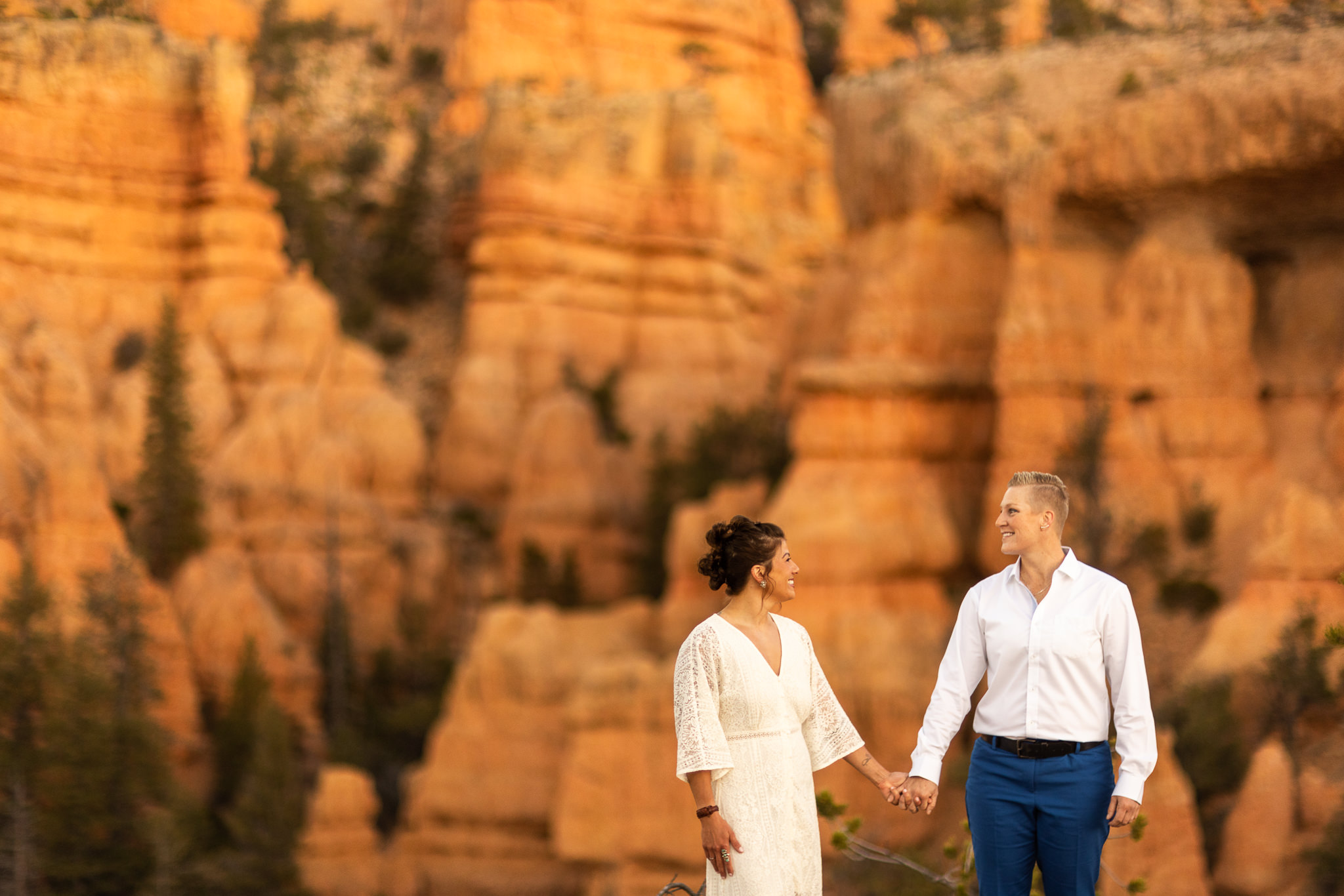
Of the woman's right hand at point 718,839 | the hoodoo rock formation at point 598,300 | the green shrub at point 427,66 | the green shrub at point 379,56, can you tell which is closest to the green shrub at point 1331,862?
the woman's right hand at point 718,839

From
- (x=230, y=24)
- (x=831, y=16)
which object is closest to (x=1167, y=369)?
(x=230, y=24)

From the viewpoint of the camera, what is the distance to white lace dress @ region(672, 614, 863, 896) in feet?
18.3

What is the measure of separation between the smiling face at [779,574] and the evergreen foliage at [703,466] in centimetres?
2245

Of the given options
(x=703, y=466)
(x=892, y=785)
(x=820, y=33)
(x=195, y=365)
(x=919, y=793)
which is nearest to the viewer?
(x=919, y=793)

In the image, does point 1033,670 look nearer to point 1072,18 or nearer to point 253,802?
point 253,802

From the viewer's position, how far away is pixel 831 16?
58.0m

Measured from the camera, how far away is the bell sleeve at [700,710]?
219 inches

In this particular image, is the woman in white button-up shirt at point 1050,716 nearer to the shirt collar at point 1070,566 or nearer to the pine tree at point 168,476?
the shirt collar at point 1070,566

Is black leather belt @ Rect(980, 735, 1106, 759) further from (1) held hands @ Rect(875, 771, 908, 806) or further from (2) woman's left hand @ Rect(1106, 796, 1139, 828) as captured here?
(1) held hands @ Rect(875, 771, 908, 806)

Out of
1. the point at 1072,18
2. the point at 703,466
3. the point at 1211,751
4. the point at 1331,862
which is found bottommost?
the point at 1331,862

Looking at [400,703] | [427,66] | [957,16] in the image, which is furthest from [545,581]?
[427,66]

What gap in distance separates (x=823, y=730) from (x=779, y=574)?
76cm

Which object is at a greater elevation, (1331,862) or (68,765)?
(1331,862)

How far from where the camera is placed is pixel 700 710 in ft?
18.3
